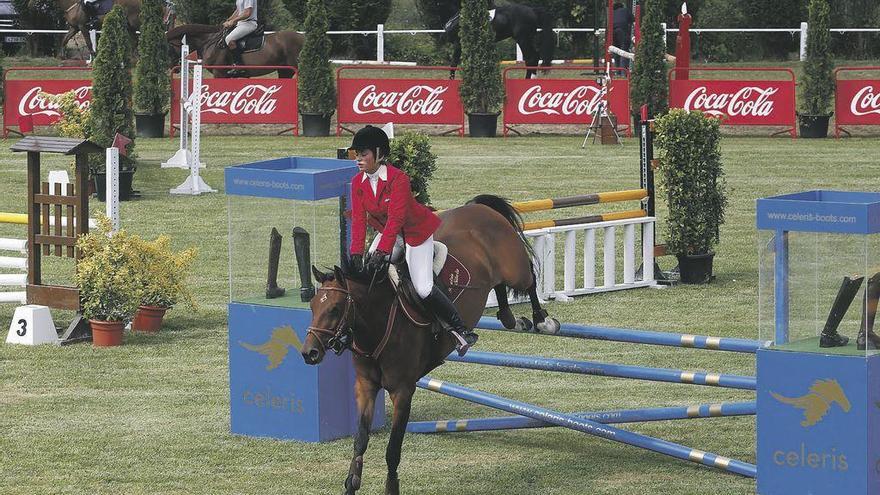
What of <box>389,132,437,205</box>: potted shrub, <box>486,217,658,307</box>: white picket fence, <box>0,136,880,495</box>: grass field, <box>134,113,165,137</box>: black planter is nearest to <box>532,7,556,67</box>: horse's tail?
<box>134,113,165,137</box>: black planter

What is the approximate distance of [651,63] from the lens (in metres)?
26.2

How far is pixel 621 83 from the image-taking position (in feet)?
84.9

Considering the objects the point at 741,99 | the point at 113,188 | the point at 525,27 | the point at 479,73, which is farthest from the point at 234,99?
the point at 113,188

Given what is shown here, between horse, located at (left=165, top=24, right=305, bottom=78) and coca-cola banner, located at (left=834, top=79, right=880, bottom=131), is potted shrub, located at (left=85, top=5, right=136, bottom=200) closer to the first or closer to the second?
horse, located at (left=165, top=24, right=305, bottom=78)

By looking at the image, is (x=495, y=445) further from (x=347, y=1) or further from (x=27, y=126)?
(x=347, y=1)

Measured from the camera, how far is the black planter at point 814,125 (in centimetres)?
2581

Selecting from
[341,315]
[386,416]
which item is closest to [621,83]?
[386,416]

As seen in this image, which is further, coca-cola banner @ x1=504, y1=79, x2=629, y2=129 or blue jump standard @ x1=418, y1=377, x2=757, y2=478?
coca-cola banner @ x1=504, y1=79, x2=629, y2=129

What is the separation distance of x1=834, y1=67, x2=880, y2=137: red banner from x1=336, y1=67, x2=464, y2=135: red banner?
6.38 metres

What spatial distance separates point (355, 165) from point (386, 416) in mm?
1790

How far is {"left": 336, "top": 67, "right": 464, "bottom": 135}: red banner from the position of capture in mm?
26406

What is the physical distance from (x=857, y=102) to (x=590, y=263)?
475 inches

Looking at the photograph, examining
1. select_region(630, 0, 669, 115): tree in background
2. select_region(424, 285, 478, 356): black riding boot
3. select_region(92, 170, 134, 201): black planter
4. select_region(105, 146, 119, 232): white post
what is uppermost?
select_region(630, 0, 669, 115): tree in background

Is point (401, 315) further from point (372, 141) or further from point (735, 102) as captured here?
point (735, 102)
